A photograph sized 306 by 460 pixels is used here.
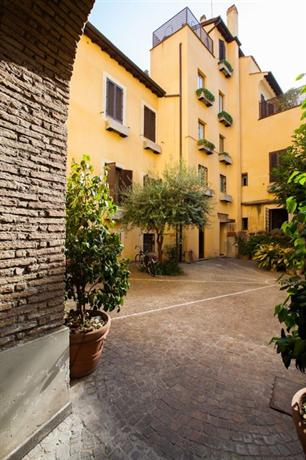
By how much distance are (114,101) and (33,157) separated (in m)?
9.93

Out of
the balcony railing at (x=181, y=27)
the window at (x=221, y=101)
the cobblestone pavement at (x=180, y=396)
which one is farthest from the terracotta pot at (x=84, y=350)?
the window at (x=221, y=101)

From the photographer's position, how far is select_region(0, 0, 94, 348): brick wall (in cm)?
177

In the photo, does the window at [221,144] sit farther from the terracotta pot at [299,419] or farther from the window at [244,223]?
the terracotta pot at [299,419]

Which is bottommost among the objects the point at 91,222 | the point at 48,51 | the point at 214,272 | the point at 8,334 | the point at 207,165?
the point at 214,272

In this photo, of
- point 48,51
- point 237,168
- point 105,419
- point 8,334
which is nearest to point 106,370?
point 105,419

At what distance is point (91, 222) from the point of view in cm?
312

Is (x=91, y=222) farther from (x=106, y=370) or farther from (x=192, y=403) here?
(x=192, y=403)

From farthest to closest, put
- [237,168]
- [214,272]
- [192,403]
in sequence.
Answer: [237,168] < [214,272] < [192,403]

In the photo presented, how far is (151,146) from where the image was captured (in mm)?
12273

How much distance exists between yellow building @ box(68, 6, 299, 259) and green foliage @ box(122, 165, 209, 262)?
124 cm

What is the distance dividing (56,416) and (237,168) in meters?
16.7

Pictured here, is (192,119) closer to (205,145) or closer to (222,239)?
(205,145)

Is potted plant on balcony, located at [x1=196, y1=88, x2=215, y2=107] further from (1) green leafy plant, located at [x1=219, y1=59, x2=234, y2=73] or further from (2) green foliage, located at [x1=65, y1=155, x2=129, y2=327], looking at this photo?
(2) green foliage, located at [x1=65, y1=155, x2=129, y2=327]

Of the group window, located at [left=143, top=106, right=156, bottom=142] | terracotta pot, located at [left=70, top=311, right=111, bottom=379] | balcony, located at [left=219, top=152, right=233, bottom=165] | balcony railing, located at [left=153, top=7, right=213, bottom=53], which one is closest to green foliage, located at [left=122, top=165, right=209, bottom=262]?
window, located at [left=143, top=106, right=156, bottom=142]
